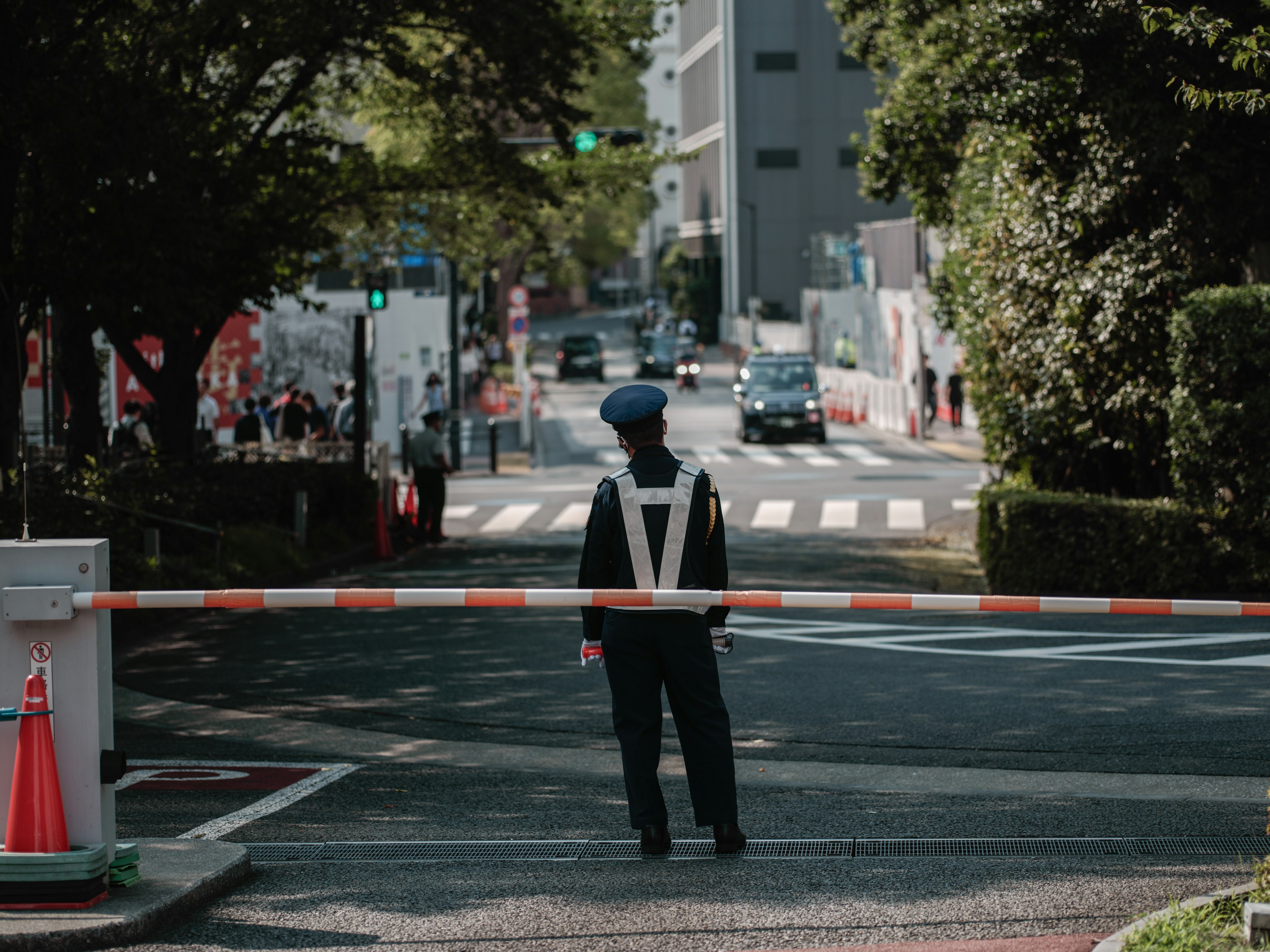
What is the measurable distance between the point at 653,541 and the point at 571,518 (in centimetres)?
1999

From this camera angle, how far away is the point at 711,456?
121ft

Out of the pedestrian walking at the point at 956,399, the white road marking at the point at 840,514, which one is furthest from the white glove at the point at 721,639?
the pedestrian walking at the point at 956,399

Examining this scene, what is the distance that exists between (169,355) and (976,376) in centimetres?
955

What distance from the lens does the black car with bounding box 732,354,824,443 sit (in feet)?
129

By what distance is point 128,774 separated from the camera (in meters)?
7.50

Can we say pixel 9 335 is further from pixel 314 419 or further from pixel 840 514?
pixel 840 514

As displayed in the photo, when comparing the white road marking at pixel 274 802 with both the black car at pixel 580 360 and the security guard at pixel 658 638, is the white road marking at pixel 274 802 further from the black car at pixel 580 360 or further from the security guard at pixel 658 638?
the black car at pixel 580 360

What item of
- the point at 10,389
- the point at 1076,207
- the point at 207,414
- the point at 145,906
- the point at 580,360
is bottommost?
the point at 145,906

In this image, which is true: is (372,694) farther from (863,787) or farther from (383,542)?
(383,542)

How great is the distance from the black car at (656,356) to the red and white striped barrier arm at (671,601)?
201 feet

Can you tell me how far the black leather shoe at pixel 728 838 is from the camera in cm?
558

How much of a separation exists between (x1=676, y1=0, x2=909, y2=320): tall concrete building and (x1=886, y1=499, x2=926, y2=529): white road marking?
6262cm

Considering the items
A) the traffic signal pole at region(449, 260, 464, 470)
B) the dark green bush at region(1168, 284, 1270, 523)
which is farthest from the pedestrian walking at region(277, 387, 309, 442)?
the dark green bush at region(1168, 284, 1270, 523)

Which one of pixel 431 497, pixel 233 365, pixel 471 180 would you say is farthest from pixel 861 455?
pixel 471 180
